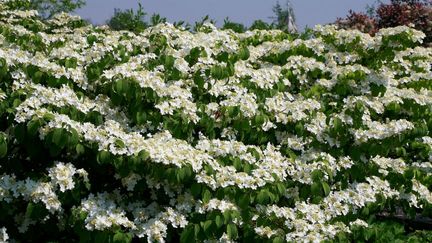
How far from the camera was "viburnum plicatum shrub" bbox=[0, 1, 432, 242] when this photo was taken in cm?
413

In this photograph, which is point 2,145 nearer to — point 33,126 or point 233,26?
point 33,126

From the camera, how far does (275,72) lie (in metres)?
5.34

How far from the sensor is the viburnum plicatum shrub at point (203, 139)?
4.13 meters

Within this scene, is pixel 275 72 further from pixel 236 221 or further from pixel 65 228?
pixel 65 228

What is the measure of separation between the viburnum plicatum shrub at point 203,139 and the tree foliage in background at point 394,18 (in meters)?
5.50

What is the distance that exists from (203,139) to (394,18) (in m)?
8.34

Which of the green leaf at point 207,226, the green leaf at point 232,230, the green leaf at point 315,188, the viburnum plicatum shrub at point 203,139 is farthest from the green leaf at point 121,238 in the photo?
the green leaf at point 315,188

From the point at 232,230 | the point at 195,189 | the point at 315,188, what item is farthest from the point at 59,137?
the point at 315,188

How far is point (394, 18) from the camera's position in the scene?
11992mm

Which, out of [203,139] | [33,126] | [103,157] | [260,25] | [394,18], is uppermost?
[394,18]

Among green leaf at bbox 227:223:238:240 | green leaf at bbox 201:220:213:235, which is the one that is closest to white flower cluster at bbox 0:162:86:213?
green leaf at bbox 201:220:213:235

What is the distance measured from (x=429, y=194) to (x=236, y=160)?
7.03 feet

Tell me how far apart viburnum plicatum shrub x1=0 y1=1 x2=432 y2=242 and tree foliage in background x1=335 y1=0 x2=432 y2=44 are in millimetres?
5499

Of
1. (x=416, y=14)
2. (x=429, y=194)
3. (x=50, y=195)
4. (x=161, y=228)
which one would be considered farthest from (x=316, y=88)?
(x=416, y=14)
